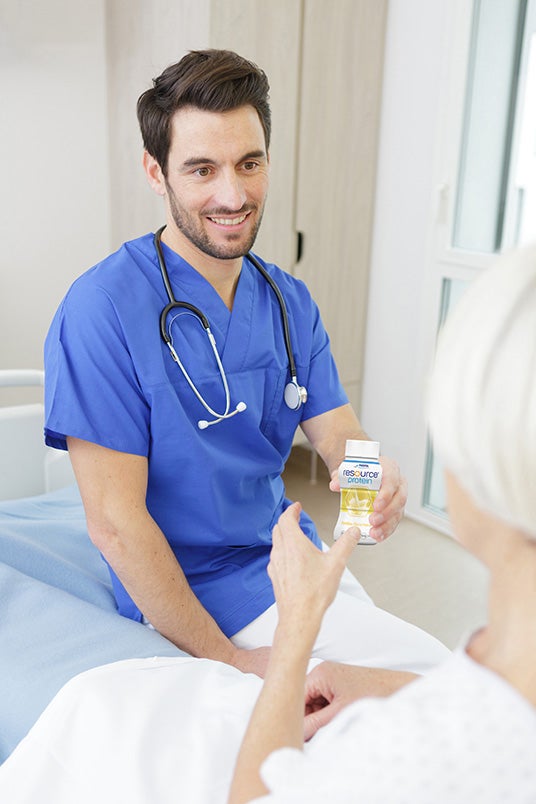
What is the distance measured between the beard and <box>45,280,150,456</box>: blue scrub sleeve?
208 mm

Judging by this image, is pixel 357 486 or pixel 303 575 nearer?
pixel 303 575

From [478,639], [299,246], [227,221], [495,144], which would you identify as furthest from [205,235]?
[495,144]

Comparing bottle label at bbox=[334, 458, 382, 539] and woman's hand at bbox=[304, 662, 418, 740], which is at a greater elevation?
bottle label at bbox=[334, 458, 382, 539]

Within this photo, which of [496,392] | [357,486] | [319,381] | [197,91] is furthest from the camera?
[319,381]

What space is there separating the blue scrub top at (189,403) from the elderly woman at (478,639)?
2.50 feet

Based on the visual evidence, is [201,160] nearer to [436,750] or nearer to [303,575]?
[303,575]

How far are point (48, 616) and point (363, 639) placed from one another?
1.74 ft

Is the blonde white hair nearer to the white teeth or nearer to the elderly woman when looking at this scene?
the elderly woman

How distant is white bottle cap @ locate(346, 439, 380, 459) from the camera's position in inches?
54.5

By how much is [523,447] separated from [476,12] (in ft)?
8.05

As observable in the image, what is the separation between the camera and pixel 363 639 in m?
1.50

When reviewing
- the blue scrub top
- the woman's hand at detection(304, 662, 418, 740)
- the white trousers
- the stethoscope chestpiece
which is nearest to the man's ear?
the blue scrub top

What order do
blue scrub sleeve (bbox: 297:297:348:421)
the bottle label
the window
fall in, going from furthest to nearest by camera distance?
the window
blue scrub sleeve (bbox: 297:297:348:421)
the bottle label

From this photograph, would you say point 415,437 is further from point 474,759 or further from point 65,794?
point 474,759
